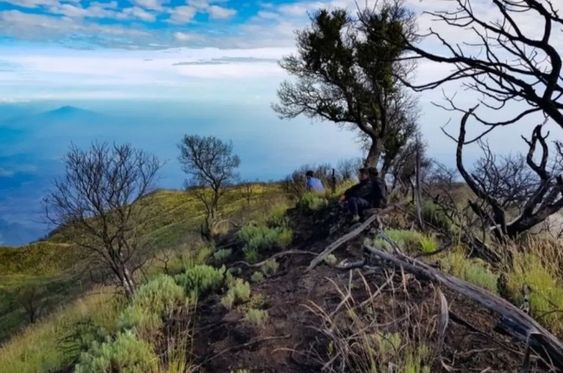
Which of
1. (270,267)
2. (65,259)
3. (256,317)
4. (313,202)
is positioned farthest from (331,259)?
(65,259)

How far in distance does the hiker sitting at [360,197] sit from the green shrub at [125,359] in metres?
5.35

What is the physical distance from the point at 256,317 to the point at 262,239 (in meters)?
4.50

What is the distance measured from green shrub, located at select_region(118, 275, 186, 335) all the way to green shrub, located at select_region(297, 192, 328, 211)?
4.99 m

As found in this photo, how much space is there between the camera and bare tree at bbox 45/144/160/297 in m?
15.6

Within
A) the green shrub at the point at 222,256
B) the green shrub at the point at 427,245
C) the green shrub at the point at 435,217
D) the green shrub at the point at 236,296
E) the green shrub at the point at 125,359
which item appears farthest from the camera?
the green shrub at the point at 222,256

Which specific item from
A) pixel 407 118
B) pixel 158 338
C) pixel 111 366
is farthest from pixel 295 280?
pixel 407 118

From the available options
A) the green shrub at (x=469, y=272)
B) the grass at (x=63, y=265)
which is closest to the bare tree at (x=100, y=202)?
the grass at (x=63, y=265)

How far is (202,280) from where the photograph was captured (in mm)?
7129

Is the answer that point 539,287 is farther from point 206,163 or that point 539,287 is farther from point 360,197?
point 206,163

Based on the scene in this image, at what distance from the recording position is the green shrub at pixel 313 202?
11.4 metres

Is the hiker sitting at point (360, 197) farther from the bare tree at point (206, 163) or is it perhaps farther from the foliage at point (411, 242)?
the bare tree at point (206, 163)

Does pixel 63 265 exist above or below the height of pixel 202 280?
below

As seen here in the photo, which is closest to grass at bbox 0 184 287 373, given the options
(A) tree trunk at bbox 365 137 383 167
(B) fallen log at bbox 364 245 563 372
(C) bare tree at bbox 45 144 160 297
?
(C) bare tree at bbox 45 144 160 297

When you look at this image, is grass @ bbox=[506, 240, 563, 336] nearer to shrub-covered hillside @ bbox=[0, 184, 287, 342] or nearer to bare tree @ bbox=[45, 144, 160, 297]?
bare tree @ bbox=[45, 144, 160, 297]
